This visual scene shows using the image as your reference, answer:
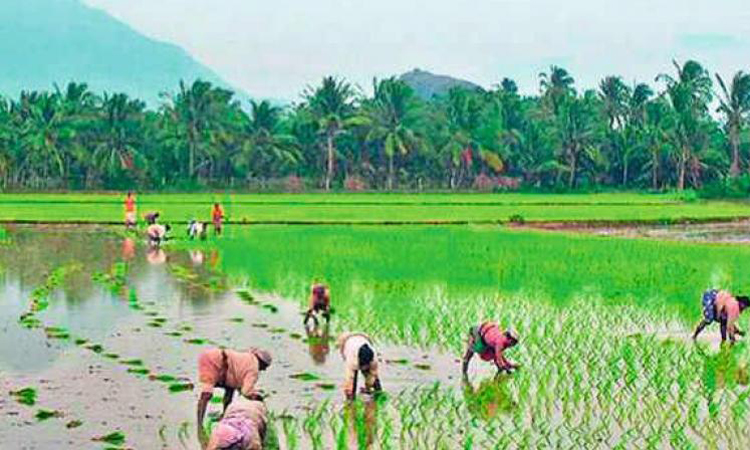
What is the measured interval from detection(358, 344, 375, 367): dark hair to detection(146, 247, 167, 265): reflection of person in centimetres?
1305

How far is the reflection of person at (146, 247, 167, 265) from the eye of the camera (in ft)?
71.4

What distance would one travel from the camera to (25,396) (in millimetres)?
8961

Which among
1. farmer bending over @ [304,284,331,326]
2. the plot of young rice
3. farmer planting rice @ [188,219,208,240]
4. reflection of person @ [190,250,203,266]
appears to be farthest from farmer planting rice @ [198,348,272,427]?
farmer planting rice @ [188,219,208,240]

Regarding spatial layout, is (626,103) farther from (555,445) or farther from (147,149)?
(555,445)

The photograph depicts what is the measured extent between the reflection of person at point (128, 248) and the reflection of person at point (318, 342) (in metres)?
10.7

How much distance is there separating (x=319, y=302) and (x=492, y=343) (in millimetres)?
3362

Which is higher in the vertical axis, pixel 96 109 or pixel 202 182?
pixel 96 109

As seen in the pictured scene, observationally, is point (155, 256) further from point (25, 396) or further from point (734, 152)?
point (734, 152)

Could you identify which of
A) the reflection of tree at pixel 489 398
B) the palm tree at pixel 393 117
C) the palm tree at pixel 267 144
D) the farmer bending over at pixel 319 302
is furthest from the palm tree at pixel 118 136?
the reflection of tree at pixel 489 398

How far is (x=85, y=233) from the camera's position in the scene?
29.6 m

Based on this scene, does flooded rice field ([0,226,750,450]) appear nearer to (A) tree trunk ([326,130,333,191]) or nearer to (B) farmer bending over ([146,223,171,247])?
(B) farmer bending over ([146,223,171,247])

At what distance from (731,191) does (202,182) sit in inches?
1132

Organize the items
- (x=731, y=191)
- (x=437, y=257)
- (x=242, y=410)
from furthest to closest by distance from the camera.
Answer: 1. (x=731, y=191)
2. (x=437, y=257)
3. (x=242, y=410)

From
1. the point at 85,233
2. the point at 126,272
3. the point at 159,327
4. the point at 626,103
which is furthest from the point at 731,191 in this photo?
the point at 159,327
